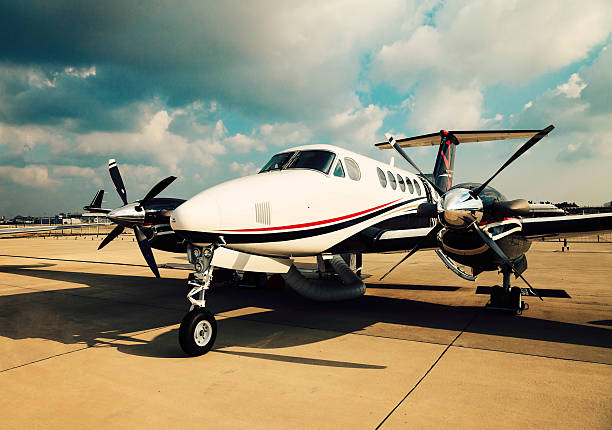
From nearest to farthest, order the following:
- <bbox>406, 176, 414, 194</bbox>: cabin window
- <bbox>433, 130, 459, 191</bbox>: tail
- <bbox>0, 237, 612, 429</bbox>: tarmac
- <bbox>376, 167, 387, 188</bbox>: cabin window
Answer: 1. <bbox>0, 237, 612, 429</bbox>: tarmac
2. <bbox>376, 167, 387, 188</bbox>: cabin window
3. <bbox>406, 176, 414, 194</bbox>: cabin window
4. <bbox>433, 130, 459, 191</bbox>: tail

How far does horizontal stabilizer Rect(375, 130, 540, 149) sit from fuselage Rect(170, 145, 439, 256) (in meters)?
6.55

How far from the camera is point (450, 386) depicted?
459 centimetres

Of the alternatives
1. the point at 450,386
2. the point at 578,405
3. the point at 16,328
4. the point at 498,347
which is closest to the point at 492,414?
the point at 450,386

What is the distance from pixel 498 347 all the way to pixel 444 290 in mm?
5938

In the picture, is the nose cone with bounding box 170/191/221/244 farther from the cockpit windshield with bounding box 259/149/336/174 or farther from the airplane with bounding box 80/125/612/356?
the cockpit windshield with bounding box 259/149/336/174

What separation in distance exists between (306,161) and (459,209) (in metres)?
2.98

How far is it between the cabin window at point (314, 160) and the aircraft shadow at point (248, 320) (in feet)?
10.3

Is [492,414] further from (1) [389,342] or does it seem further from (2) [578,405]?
(1) [389,342]

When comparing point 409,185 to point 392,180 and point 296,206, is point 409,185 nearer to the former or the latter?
point 392,180

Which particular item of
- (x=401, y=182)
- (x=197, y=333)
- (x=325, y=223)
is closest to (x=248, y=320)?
(x=197, y=333)

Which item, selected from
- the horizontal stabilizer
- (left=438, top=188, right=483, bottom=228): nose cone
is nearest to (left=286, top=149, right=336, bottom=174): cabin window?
(left=438, top=188, right=483, bottom=228): nose cone

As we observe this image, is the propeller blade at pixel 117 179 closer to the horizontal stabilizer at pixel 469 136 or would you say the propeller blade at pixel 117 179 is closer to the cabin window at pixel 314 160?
the cabin window at pixel 314 160

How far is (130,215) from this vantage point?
9.47 metres

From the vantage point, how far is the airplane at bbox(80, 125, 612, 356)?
19.0 feet
